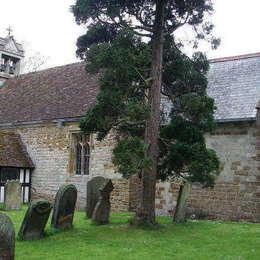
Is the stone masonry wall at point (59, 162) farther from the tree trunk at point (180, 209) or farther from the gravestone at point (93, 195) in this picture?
the tree trunk at point (180, 209)

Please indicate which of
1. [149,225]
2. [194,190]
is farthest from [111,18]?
[194,190]

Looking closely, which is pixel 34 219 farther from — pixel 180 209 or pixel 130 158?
pixel 180 209

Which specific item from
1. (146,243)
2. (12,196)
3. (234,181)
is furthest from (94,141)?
(146,243)

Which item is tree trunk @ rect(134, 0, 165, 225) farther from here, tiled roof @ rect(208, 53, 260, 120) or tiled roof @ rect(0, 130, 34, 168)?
tiled roof @ rect(0, 130, 34, 168)

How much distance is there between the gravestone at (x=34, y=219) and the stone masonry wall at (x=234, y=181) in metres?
7.07

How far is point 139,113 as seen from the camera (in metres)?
10.3

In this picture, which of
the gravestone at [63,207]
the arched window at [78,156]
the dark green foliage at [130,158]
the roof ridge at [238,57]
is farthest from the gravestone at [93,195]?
the roof ridge at [238,57]

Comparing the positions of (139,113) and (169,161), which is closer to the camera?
(139,113)

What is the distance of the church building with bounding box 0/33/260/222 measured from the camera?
14258mm

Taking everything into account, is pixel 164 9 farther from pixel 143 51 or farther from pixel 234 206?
pixel 234 206

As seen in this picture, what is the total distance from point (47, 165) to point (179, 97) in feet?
29.8

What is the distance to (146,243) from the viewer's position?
9078mm

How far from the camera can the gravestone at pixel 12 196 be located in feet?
48.5

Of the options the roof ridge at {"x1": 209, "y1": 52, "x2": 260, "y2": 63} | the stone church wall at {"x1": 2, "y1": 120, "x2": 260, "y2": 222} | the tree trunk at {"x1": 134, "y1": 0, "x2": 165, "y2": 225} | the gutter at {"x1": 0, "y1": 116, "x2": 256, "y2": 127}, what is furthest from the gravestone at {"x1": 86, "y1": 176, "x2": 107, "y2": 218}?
the roof ridge at {"x1": 209, "y1": 52, "x2": 260, "y2": 63}
